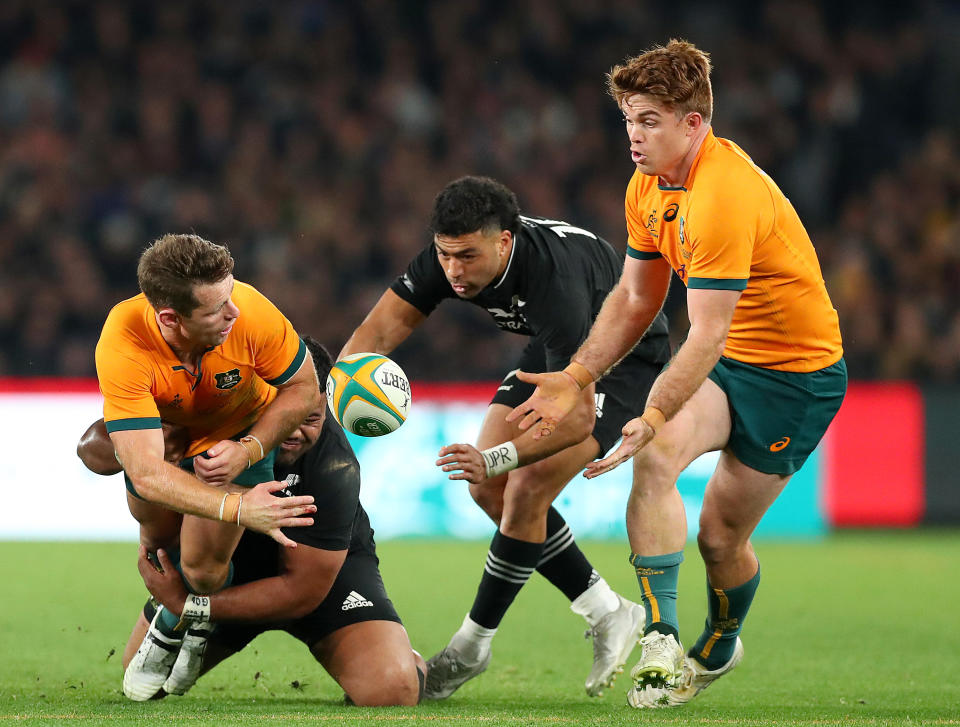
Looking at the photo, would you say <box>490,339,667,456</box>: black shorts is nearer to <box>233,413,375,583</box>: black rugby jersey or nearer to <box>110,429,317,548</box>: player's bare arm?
<box>233,413,375,583</box>: black rugby jersey

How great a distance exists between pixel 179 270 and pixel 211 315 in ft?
0.64

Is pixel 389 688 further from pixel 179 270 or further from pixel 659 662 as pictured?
pixel 179 270

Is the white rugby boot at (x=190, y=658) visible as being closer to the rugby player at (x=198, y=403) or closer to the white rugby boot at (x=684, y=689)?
the rugby player at (x=198, y=403)

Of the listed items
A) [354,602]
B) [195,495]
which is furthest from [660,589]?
[195,495]

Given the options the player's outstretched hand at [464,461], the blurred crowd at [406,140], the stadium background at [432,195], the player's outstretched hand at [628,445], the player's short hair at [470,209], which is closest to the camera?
the player's outstretched hand at [628,445]

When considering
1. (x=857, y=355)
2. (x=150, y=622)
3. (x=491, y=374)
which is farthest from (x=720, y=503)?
(x=857, y=355)

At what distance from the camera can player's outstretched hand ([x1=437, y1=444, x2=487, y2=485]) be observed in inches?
192

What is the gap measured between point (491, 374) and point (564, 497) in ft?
6.14

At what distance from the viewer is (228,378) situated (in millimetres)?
4938

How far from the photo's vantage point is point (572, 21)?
51.9 feet

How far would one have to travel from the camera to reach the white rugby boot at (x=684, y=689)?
4684 millimetres

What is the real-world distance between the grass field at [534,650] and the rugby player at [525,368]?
252 millimetres

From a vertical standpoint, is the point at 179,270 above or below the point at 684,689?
above

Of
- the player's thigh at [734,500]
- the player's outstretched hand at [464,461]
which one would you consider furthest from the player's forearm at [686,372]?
the player's outstretched hand at [464,461]
